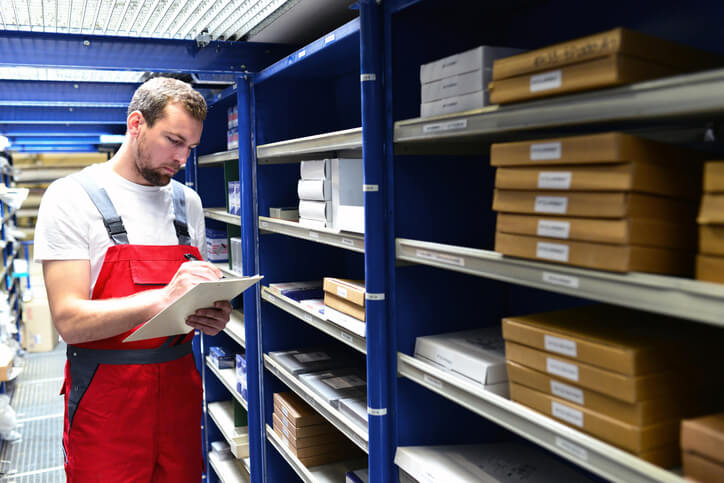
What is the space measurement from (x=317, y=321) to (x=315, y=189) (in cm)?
54

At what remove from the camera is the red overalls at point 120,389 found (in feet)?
7.68

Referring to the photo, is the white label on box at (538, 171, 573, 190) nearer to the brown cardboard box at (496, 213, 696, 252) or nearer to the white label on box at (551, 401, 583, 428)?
the brown cardboard box at (496, 213, 696, 252)

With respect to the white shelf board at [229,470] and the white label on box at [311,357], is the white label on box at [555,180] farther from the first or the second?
the white shelf board at [229,470]

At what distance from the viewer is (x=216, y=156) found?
3.72 meters

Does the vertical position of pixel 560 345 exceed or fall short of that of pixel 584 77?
it falls short

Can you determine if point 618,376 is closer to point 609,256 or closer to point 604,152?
point 609,256

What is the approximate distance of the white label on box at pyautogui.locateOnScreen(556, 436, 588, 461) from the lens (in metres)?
1.24

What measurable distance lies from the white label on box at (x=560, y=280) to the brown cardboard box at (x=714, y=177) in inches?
11.8

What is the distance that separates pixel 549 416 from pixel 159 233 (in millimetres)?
1744

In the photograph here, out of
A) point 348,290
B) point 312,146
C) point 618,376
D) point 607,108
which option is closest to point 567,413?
point 618,376

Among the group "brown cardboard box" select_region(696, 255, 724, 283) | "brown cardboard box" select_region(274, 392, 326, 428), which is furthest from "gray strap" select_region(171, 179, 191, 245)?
"brown cardboard box" select_region(696, 255, 724, 283)

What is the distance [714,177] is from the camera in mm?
1035

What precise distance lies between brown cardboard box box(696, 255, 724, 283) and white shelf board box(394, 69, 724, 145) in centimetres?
25

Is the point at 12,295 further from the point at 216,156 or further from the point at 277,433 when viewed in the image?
the point at 277,433
